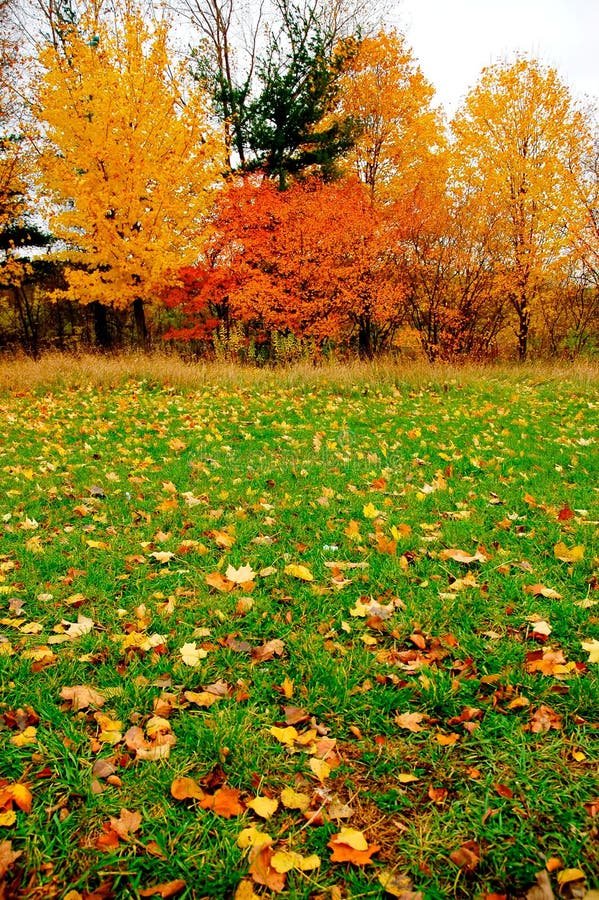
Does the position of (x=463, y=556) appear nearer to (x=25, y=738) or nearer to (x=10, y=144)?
(x=25, y=738)

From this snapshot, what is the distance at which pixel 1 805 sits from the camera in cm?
142

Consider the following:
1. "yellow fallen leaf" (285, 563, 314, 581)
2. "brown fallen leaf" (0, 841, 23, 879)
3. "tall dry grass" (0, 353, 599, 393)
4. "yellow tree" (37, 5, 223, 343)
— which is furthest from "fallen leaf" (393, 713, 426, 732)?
"yellow tree" (37, 5, 223, 343)

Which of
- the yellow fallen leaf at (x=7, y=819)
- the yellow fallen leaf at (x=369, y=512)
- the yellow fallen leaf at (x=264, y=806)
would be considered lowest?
the yellow fallen leaf at (x=264, y=806)

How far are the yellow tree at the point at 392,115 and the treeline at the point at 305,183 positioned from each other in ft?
0.16

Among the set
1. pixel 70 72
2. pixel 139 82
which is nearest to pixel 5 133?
pixel 70 72

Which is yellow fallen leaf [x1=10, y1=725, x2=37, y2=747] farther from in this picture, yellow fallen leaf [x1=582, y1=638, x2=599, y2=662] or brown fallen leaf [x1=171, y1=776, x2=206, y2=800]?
yellow fallen leaf [x1=582, y1=638, x2=599, y2=662]

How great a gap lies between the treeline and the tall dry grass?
311 centimetres

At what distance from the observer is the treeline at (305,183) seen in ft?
35.9

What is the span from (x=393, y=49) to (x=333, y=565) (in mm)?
16811

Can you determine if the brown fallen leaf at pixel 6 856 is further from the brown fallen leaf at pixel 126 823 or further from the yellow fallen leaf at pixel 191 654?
the yellow fallen leaf at pixel 191 654

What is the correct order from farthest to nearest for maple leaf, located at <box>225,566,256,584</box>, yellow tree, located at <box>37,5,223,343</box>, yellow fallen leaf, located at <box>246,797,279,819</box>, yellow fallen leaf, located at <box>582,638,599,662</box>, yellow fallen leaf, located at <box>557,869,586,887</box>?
yellow tree, located at <box>37,5,223,343</box>, maple leaf, located at <box>225,566,256,584</box>, yellow fallen leaf, located at <box>582,638,599,662</box>, yellow fallen leaf, located at <box>246,797,279,819</box>, yellow fallen leaf, located at <box>557,869,586,887</box>

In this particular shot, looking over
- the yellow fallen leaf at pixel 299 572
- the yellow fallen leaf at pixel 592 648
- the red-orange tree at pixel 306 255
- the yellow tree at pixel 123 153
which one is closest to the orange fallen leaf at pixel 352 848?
the yellow fallen leaf at pixel 592 648

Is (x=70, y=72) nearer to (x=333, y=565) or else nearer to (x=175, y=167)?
(x=175, y=167)

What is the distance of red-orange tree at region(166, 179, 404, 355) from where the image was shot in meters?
13.8
